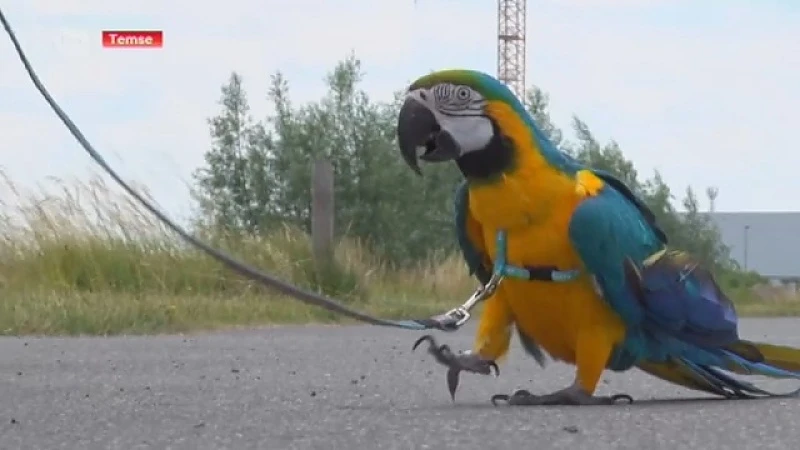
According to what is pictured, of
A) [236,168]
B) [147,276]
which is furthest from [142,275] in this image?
[236,168]

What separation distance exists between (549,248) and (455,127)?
45 cm

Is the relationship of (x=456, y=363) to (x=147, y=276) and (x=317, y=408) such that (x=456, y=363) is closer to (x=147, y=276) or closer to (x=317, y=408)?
(x=317, y=408)

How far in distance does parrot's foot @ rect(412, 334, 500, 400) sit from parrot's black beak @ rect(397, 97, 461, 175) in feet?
1.82

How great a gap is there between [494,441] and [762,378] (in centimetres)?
212

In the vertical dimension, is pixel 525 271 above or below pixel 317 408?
above

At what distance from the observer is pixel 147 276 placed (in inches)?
464

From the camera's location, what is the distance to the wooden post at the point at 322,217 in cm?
1237

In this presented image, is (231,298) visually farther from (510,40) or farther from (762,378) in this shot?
(510,40)

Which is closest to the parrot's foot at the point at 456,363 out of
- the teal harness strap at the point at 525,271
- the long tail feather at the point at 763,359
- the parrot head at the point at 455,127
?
the teal harness strap at the point at 525,271

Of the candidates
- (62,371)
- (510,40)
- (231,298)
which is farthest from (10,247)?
(510,40)

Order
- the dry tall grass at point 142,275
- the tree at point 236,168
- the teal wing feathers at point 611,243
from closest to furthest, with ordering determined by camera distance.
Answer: the teal wing feathers at point 611,243
the dry tall grass at point 142,275
the tree at point 236,168

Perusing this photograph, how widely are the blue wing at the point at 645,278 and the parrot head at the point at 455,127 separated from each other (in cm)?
31

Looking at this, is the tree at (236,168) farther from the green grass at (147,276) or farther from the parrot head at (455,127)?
the parrot head at (455,127)

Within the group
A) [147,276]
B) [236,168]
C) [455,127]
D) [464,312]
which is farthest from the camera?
[236,168]
